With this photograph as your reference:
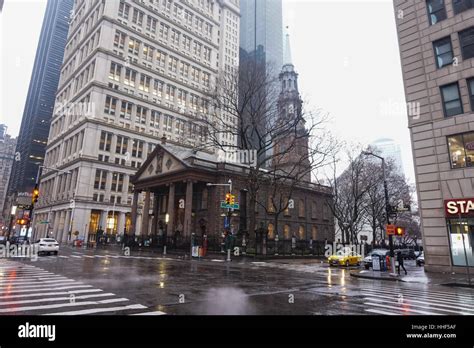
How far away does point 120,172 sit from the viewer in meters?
71.7

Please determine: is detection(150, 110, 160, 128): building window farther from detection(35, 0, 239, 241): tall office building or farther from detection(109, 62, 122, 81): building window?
detection(109, 62, 122, 81): building window

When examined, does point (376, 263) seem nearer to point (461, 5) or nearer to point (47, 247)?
point (461, 5)

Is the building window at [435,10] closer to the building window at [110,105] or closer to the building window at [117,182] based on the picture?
the building window at [110,105]

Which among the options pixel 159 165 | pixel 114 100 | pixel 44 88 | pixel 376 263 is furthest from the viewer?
pixel 44 88

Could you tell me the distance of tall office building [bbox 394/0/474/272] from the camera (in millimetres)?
20672

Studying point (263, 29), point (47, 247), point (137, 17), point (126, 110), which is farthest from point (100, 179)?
point (263, 29)

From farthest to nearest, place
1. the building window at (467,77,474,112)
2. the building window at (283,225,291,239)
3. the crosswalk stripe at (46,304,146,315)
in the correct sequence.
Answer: the building window at (283,225,291,239) → the building window at (467,77,474,112) → the crosswalk stripe at (46,304,146,315)

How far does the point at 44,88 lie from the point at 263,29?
4826 inches

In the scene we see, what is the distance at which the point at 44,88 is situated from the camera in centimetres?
16575

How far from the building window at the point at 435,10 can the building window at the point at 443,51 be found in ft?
5.88

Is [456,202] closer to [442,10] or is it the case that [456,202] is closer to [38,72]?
[442,10]

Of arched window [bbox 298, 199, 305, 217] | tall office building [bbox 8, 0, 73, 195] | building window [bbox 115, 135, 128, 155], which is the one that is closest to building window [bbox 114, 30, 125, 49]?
building window [bbox 115, 135, 128, 155]

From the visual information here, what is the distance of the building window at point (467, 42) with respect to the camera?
844 inches

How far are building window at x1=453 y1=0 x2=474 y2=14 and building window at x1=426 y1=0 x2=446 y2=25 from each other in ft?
2.39
